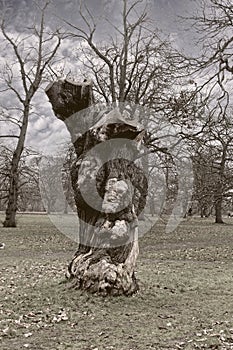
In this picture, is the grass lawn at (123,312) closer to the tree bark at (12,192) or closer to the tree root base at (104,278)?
the tree root base at (104,278)

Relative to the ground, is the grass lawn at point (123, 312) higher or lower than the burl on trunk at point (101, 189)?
lower

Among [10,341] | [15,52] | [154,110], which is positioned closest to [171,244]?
[154,110]

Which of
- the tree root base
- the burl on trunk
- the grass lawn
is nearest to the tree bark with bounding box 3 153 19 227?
the grass lawn

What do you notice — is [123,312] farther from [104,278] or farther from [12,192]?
[12,192]

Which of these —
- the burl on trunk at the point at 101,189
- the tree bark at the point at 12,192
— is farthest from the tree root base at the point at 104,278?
the tree bark at the point at 12,192

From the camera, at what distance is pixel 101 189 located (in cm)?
763

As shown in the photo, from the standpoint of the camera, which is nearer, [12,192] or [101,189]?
[101,189]

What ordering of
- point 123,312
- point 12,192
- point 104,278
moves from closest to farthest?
point 123,312, point 104,278, point 12,192

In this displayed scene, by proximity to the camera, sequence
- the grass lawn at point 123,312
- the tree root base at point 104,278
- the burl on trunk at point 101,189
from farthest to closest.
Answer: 1. the burl on trunk at point 101,189
2. the tree root base at point 104,278
3. the grass lawn at point 123,312

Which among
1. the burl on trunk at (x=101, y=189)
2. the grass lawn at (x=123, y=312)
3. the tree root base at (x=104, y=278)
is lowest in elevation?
the grass lawn at (x=123, y=312)

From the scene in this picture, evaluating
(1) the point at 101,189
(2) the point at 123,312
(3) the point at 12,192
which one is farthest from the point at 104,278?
(3) the point at 12,192

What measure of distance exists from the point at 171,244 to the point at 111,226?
32.0ft

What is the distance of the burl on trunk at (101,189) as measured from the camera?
7.14 metres

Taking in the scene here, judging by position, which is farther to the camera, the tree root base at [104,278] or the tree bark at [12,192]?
the tree bark at [12,192]
